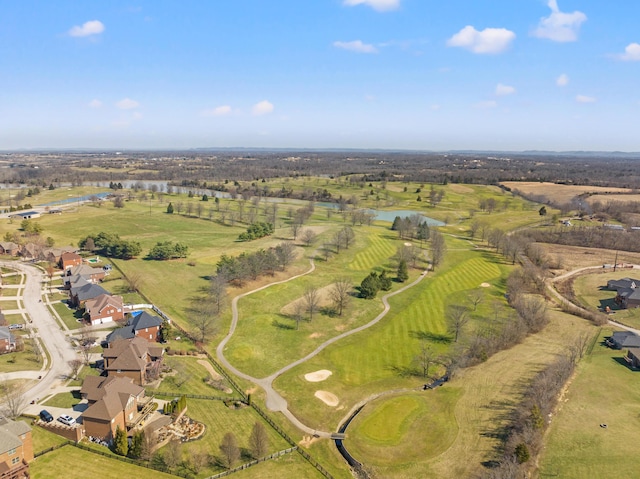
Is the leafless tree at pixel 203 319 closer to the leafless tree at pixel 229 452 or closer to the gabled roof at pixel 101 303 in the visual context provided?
the gabled roof at pixel 101 303

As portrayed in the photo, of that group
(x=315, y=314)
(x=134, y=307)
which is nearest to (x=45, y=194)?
(x=134, y=307)

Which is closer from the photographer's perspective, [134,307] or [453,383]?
[453,383]

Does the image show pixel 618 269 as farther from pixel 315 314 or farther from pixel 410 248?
pixel 315 314

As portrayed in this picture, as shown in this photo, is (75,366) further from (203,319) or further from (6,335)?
(203,319)

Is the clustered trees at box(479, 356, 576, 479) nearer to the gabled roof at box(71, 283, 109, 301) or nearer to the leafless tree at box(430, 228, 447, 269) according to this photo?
the leafless tree at box(430, 228, 447, 269)

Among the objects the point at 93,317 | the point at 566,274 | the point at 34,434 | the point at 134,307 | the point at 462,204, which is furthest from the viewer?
the point at 462,204

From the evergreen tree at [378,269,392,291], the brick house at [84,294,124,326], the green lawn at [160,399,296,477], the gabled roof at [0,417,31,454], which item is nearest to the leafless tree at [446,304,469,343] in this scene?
the evergreen tree at [378,269,392,291]

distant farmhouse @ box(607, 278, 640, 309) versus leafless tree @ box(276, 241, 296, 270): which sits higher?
leafless tree @ box(276, 241, 296, 270)

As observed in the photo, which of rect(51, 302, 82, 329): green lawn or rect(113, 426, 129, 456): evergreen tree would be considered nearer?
rect(113, 426, 129, 456): evergreen tree
